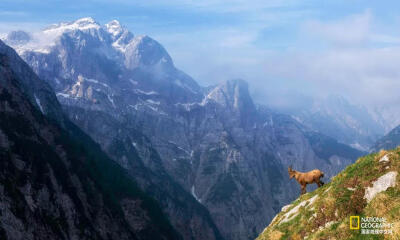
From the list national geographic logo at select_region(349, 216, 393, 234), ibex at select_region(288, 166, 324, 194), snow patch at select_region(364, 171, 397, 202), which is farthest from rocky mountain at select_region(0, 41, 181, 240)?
national geographic logo at select_region(349, 216, 393, 234)

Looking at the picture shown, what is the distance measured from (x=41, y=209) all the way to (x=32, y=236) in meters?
18.8

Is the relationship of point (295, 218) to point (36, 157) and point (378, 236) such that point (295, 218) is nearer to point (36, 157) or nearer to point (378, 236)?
point (378, 236)

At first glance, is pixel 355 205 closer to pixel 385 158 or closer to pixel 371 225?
pixel 371 225

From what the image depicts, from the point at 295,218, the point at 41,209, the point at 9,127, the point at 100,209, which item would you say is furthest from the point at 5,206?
the point at 295,218

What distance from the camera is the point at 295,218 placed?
102 feet

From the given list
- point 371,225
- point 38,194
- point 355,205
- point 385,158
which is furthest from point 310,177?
point 38,194

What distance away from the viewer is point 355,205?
84.2 ft

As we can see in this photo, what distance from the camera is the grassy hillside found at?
22.9 m

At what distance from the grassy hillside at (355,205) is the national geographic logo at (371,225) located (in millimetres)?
77

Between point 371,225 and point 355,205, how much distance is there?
3.44 metres

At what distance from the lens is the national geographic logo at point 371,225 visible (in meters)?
21.0

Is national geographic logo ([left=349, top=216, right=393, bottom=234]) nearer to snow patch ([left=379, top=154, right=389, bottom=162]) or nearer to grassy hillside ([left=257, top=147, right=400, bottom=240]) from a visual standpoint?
grassy hillside ([left=257, top=147, right=400, bottom=240])

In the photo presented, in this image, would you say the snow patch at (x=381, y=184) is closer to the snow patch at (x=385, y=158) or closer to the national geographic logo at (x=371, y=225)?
the snow patch at (x=385, y=158)

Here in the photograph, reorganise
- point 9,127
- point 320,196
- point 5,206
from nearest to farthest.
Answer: point 320,196
point 5,206
point 9,127
